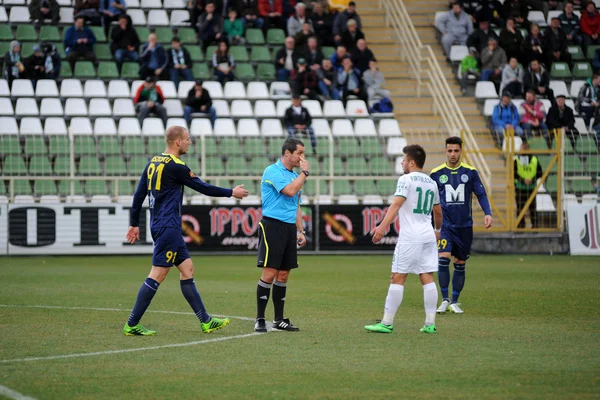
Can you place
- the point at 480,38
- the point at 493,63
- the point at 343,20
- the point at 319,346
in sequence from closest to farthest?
the point at 319,346 < the point at 343,20 < the point at 493,63 < the point at 480,38

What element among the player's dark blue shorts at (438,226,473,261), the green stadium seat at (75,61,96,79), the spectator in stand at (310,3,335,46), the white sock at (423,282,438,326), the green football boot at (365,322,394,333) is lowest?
the green football boot at (365,322,394,333)

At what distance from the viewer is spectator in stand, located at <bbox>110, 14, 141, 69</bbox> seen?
27.4 meters

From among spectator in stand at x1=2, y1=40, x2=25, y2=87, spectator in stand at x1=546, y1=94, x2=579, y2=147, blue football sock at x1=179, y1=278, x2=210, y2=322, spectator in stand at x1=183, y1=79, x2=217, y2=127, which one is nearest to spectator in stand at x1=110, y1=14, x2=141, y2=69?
spectator in stand at x1=2, y1=40, x2=25, y2=87

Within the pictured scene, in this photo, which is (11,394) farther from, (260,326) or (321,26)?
Result: (321,26)

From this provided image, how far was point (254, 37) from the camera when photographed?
29.5 meters

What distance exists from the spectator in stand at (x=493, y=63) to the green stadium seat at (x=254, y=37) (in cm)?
683

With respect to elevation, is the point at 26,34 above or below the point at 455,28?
below

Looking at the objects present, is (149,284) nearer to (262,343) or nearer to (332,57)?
(262,343)

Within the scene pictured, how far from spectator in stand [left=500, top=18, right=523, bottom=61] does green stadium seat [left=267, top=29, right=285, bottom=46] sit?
687cm

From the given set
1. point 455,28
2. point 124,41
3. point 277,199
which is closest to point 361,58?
point 455,28

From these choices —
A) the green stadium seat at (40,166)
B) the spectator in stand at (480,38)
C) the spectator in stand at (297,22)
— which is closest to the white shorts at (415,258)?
the green stadium seat at (40,166)

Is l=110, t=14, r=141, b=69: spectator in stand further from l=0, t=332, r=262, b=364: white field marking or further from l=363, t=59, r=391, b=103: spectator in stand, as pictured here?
l=0, t=332, r=262, b=364: white field marking

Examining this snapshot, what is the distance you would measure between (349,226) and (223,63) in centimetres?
678

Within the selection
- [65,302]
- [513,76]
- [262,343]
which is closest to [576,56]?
[513,76]
